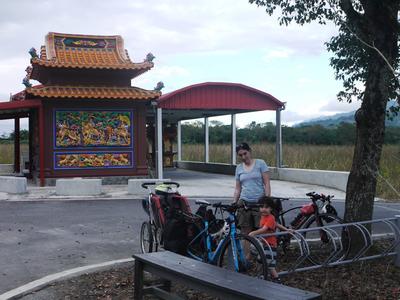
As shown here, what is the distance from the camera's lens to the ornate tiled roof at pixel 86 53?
1864cm

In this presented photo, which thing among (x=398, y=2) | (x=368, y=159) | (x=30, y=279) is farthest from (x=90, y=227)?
(x=398, y=2)

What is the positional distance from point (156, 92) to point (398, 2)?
41.4ft

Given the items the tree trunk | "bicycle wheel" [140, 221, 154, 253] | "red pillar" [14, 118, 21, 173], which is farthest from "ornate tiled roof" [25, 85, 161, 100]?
the tree trunk

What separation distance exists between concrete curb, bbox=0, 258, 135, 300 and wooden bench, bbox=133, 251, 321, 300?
129 cm

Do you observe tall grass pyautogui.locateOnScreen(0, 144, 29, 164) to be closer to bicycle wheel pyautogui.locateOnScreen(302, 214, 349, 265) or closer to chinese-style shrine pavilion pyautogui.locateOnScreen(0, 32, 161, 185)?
chinese-style shrine pavilion pyautogui.locateOnScreen(0, 32, 161, 185)

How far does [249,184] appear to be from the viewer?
6582 millimetres

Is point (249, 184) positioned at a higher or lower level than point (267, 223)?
higher

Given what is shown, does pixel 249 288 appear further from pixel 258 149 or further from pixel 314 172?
pixel 258 149

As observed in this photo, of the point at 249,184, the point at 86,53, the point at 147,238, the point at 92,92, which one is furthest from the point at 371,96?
the point at 86,53

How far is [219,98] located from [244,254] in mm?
14972

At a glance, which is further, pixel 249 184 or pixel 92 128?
pixel 92 128

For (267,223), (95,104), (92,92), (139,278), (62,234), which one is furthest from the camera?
(95,104)

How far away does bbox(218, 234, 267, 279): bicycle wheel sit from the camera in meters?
5.31

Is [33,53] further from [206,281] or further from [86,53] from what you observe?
[206,281]
